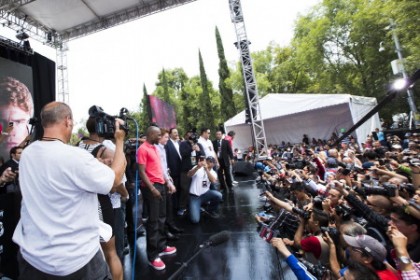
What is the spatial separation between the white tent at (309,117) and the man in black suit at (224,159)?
5.84 m

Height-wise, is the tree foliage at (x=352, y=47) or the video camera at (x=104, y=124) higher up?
the tree foliage at (x=352, y=47)

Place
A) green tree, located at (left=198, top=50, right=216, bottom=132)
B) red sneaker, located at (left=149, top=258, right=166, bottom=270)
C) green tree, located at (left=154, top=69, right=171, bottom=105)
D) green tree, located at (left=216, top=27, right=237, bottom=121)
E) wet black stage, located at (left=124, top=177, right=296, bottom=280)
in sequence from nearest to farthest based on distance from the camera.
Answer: wet black stage, located at (left=124, top=177, right=296, bottom=280) < red sneaker, located at (left=149, top=258, right=166, bottom=270) < green tree, located at (left=216, top=27, right=237, bottom=121) < green tree, located at (left=198, top=50, right=216, bottom=132) < green tree, located at (left=154, top=69, right=171, bottom=105)

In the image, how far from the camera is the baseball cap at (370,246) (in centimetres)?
138

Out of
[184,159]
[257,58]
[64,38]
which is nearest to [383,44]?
[257,58]

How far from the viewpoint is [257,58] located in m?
23.6

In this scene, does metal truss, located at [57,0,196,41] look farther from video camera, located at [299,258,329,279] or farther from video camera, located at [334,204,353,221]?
video camera, located at [299,258,329,279]

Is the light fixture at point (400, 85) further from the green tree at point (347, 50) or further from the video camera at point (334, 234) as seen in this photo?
the green tree at point (347, 50)

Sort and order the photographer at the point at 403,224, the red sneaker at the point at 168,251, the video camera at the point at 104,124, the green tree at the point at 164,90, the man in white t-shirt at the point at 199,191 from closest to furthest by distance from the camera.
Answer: the video camera at the point at 104,124 < the photographer at the point at 403,224 < the red sneaker at the point at 168,251 < the man in white t-shirt at the point at 199,191 < the green tree at the point at 164,90

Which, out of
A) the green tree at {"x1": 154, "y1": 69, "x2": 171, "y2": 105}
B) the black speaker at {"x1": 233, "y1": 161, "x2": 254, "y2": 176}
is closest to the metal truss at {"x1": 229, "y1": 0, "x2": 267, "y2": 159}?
the black speaker at {"x1": 233, "y1": 161, "x2": 254, "y2": 176}

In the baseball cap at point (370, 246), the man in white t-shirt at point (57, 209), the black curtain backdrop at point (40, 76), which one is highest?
the black curtain backdrop at point (40, 76)

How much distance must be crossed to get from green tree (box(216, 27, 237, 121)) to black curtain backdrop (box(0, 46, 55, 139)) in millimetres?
19886

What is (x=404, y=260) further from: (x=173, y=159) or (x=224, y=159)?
(x=224, y=159)

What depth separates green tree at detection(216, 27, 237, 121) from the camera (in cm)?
2456

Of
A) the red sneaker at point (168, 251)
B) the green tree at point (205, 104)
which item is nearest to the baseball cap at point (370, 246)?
the red sneaker at point (168, 251)
